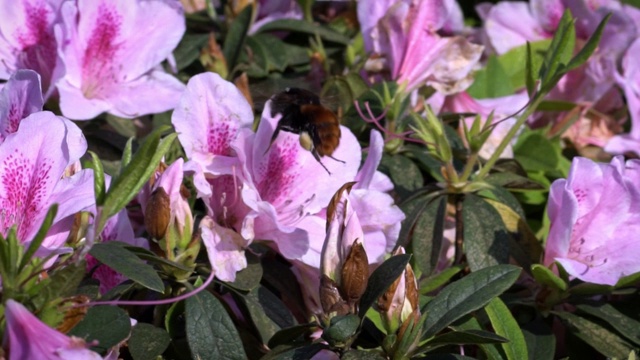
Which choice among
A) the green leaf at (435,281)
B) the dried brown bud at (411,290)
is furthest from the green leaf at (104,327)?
the green leaf at (435,281)

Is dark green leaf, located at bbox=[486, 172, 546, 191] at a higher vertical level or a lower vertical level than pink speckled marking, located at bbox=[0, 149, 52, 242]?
lower

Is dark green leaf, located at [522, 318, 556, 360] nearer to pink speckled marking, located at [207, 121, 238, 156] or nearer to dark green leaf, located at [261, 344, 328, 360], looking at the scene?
dark green leaf, located at [261, 344, 328, 360]

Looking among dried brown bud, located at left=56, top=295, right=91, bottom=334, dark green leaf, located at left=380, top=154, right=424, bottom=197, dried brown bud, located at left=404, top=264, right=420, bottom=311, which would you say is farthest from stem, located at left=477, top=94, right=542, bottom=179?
dried brown bud, located at left=56, top=295, right=91, bottom=334

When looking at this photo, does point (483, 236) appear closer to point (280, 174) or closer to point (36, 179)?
point (280, 174)

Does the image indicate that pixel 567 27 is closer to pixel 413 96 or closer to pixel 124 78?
pixel 413 96

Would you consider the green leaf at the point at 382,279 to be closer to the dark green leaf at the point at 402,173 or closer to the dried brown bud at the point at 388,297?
the dried brown bud at the point at 388,297

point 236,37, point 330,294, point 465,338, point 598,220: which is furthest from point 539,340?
point 236,37

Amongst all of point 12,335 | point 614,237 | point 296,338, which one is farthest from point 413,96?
point 12,335
